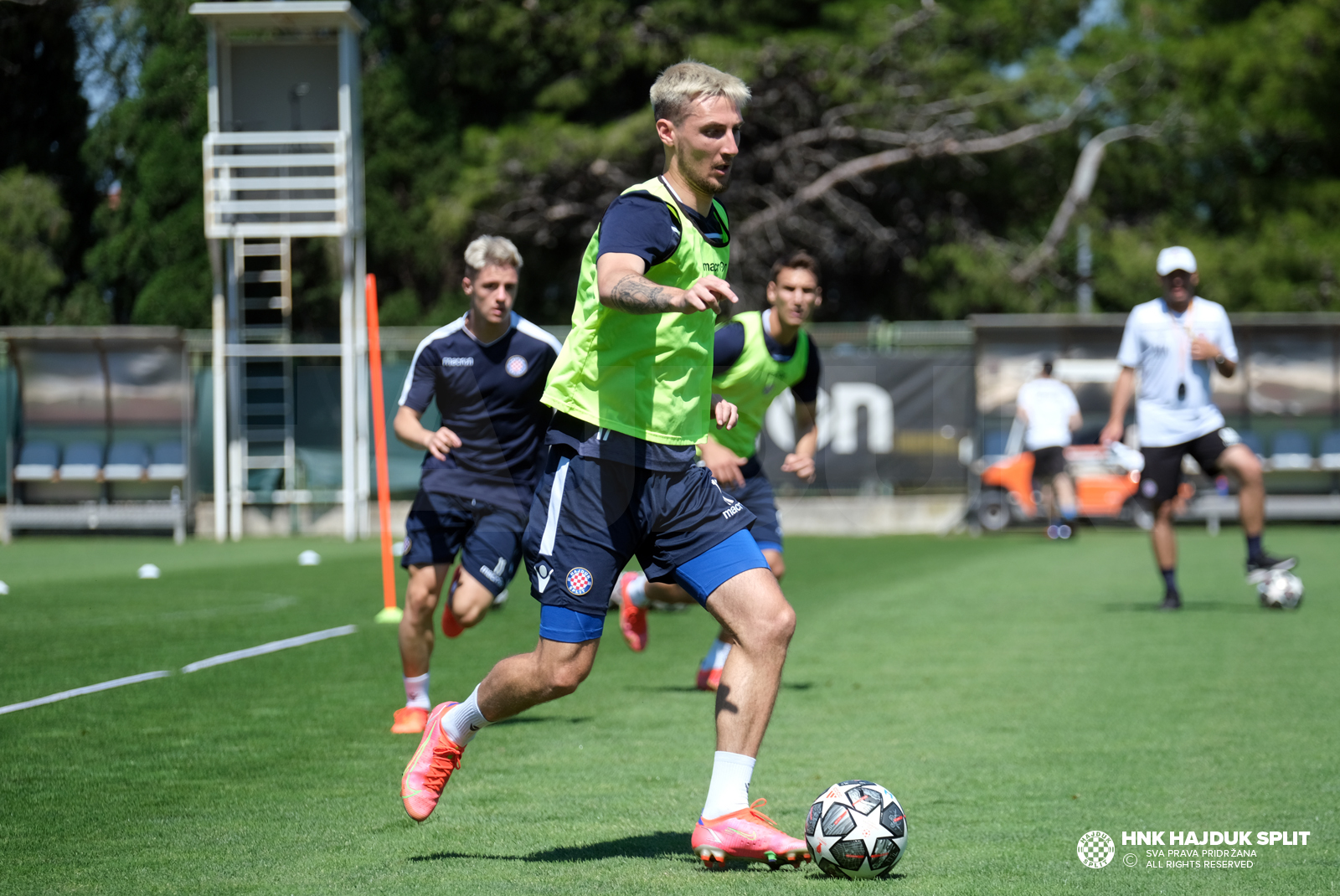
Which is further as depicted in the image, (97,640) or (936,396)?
(936,396)

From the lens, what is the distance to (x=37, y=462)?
894 inches

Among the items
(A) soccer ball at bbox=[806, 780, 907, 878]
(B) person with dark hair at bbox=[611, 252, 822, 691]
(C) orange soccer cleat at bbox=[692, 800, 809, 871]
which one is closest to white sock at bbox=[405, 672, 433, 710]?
(B) person with dark hair at bbox=[611, 252, 822, 691]

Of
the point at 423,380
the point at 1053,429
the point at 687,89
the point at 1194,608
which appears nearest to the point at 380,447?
the point at 423,380

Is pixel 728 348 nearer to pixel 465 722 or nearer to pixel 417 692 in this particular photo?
pixel 417 692

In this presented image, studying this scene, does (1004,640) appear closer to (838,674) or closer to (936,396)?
(838,674)

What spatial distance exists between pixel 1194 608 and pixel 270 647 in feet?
21.0

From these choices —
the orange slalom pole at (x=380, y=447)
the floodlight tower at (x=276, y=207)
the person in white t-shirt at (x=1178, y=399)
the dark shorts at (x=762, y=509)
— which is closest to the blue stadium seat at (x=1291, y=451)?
the person in white t-shirt at (x=1178, y=399)

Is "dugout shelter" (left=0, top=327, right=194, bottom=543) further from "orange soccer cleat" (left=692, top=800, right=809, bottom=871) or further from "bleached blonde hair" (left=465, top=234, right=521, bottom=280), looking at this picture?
"orange soccer cleat" (left=692, top=800, right=809, bottom=871)

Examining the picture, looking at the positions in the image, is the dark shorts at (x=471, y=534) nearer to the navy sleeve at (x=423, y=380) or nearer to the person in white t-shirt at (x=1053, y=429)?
the navy sleeve at (x=423, y=380)

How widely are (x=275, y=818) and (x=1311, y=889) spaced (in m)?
2.92

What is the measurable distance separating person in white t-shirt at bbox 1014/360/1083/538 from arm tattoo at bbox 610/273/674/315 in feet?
57.6

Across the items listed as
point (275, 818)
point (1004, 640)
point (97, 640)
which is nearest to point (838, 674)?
point (1004, 640)

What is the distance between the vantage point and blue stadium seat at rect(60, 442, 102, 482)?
888 inches

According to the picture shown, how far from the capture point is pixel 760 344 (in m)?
7.22
